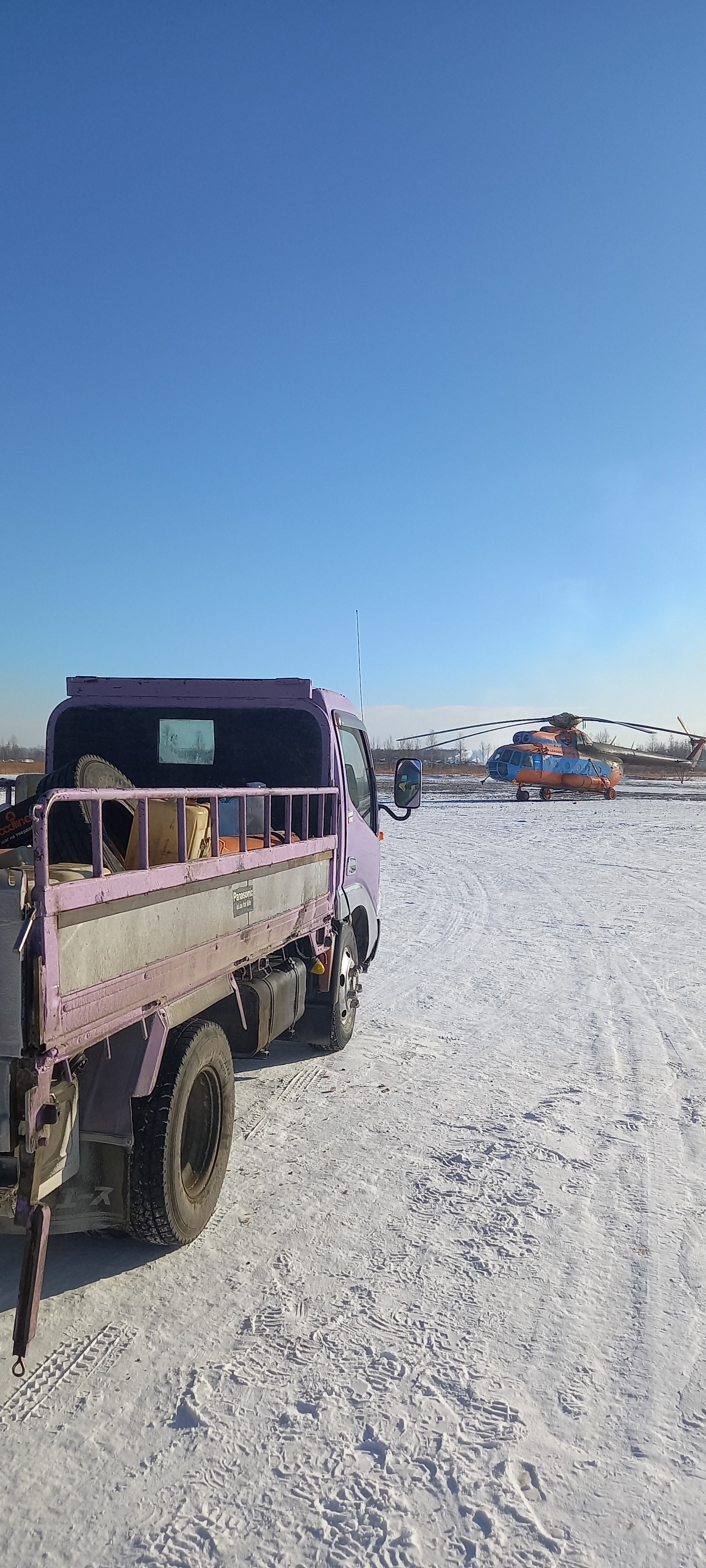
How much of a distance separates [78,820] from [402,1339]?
2205 mm

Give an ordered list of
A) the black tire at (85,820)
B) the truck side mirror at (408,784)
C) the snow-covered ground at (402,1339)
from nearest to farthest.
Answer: the snow-covered ground at (402,1339) → the black tire at (85,820) → the truck side mirror at (408,784)

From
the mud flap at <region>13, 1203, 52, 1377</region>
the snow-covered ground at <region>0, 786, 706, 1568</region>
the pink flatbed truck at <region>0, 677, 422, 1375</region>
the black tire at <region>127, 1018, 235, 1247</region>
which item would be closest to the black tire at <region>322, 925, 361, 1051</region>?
the pink flatbed truck at <region>0, 677, 422, 1375</region>

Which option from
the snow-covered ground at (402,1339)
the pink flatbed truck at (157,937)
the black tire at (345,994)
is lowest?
the snow-covered ground at (402,1339)

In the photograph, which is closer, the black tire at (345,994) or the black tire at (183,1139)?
the black tire at (183,1139)

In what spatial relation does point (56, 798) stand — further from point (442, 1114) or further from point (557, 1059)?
point (557, 1059)

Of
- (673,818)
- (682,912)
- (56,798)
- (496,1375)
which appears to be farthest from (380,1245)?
(673,818)

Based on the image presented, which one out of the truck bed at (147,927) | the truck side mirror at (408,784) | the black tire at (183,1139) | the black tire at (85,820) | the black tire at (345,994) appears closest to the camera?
the truck bed at (147,927)

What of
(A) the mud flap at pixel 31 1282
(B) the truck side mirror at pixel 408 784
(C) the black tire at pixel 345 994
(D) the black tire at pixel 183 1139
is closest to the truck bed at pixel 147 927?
(D) the black tire at pixel 183 1139

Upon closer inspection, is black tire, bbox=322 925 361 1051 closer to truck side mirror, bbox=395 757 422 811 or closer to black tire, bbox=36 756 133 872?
truck side mirror, bbox=395 757 422 811

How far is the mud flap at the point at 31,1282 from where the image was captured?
2.53m

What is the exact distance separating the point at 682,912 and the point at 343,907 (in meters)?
6.96

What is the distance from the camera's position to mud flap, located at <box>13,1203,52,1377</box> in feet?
8.29

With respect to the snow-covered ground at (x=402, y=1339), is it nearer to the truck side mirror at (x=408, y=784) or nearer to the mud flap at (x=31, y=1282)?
the mud flap at (x=31, y=1282)

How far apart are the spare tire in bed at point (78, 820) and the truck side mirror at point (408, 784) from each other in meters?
3.18
